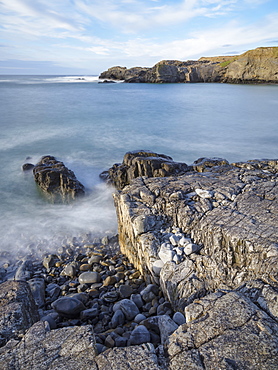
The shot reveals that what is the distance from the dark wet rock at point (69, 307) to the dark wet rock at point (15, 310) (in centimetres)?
46

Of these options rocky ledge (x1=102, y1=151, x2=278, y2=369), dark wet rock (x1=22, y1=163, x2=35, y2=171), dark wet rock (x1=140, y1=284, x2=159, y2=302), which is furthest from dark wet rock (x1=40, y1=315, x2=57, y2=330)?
dark wet rock (x1=22, y1=163, x2=35, y2=171)

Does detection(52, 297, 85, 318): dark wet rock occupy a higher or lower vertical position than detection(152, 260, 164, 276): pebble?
lower

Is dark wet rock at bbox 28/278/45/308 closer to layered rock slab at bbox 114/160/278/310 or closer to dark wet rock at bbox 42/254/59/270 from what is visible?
dark wet rock at bbox 42/254/59/270

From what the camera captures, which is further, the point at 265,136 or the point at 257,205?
the point at 265,136

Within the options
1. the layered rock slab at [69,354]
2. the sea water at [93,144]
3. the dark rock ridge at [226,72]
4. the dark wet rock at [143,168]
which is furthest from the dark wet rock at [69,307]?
the dark rock ridge at [226,72]

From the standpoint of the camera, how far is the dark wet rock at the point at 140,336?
321 centimetres

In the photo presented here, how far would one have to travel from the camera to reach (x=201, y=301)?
308 centimetres

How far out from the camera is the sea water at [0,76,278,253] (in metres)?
7.94

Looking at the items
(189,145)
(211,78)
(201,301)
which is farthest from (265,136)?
(211,78)

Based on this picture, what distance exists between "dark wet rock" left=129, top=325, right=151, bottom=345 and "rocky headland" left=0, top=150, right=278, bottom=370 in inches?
0.5

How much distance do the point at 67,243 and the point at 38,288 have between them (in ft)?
6.79

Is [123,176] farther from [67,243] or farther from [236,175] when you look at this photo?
[236,175]

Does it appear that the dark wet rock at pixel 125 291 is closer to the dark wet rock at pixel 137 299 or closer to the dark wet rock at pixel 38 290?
the dark wet rock at pixel 137 299

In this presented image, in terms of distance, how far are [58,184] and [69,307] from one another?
6.26m
